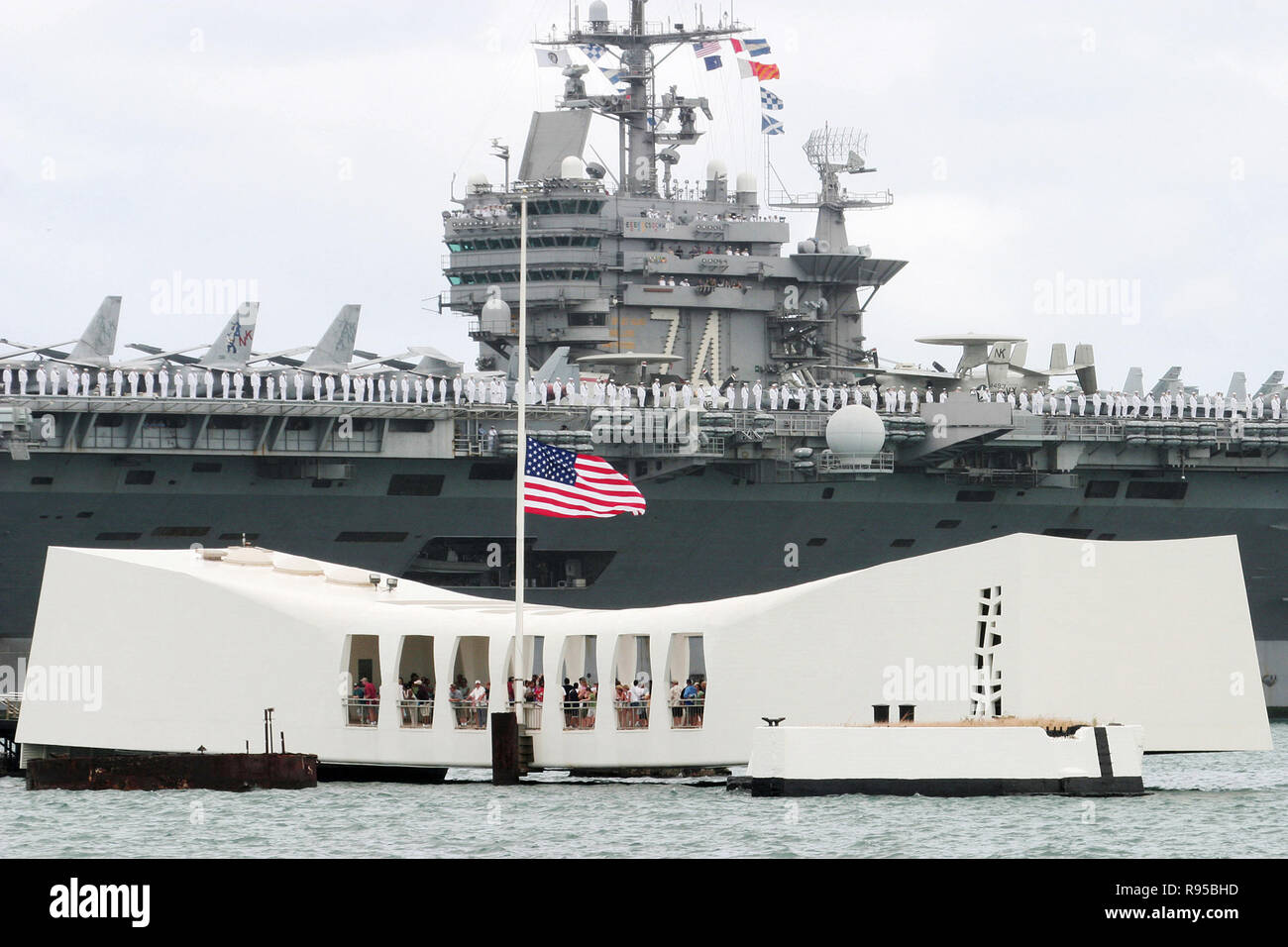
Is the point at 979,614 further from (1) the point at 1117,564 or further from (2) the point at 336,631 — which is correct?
(2) the point at 336,631

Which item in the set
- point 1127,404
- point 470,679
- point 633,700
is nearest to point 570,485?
point 633,700

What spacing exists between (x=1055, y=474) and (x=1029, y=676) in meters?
18.6

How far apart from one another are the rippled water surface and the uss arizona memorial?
758mm

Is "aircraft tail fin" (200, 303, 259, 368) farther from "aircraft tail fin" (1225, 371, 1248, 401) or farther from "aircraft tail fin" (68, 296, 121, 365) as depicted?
"aircraft tail fin" (1225, 371, 1248, 401)

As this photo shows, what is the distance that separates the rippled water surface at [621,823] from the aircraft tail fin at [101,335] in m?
17.1

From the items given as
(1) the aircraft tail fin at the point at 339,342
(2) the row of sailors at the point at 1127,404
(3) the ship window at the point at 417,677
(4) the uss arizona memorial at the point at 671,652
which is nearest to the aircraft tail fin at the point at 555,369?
(1) the aircraft tail fin at the point at 339,342

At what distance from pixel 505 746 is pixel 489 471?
14.7 metres

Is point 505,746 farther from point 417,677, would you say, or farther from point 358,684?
point 358,684

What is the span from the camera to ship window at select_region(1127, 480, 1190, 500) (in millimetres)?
42125

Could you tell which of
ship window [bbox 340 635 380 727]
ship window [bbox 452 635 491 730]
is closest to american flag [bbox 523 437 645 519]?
ship window [bbox 452 635 491 730]

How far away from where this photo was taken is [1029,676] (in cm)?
2283

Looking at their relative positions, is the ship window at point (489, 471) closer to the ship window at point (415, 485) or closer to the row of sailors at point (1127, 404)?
the ship window at point (415, 485)
